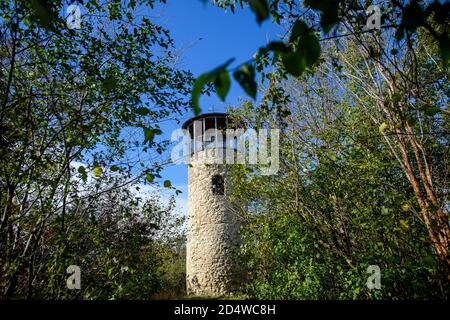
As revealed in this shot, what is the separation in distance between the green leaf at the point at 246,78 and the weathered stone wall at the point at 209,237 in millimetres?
12727

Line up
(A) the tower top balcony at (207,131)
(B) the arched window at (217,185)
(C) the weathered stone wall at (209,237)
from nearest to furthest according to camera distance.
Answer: (C) the weathered stone wall at (209,237), (A) the tower top balcony at (207,131), (B) the arched window at (217,185)

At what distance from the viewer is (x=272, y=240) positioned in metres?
6.54

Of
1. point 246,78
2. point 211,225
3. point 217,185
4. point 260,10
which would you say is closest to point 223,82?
point 246,78

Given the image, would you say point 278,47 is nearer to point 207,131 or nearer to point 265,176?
point 265,176

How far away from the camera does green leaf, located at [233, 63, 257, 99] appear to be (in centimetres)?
87

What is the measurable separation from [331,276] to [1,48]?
5.92m

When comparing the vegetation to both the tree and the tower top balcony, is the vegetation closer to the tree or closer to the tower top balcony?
the tree

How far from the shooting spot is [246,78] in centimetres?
87

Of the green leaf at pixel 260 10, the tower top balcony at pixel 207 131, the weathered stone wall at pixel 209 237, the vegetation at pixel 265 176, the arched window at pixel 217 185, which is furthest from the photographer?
the arched window at pixel 217 185

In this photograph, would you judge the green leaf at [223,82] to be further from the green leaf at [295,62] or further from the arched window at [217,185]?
the arched window at [217,185]

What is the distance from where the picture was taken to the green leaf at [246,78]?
867 millimetres

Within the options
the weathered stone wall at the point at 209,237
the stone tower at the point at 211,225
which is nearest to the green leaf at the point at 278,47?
the stone tower at the point at 211,225

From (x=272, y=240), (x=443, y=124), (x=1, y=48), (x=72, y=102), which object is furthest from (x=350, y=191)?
(x=1, y=48)

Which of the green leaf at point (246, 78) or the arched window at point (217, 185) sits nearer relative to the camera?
the green leaf at point (246, 78)
